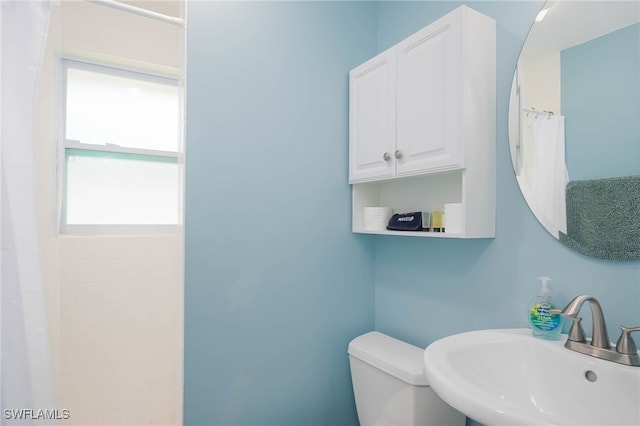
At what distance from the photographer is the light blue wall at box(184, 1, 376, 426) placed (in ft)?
4.61

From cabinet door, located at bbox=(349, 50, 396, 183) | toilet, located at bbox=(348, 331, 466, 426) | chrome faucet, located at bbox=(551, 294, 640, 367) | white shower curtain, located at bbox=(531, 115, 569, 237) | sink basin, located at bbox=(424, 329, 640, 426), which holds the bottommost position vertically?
toilet, located at bbox=(348, 331, 466, 426)

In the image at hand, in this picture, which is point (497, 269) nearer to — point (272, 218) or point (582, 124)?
point (582, 124)

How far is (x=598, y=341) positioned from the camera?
95 cm

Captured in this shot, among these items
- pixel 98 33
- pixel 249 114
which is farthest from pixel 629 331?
pixel 98 33

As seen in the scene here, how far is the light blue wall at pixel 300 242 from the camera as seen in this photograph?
130cm

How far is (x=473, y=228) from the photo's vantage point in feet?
4.10

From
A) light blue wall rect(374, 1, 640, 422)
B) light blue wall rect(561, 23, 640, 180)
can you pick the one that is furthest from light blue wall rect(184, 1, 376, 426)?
light blue wall rect(561, 23, 640, 180)

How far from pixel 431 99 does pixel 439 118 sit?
8cm

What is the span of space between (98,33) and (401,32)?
5.05ft

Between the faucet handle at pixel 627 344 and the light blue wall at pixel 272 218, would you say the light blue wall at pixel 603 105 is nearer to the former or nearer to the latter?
the faucet handle at pixel 627 344

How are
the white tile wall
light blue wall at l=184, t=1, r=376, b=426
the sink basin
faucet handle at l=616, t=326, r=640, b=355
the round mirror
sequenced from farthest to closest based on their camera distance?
the white tile wall < light blue wall at l=184, t=1, r=376, b=426 < the round mirror < faucet handle at l=616, t=326, r=640, b=355 < the sink basin

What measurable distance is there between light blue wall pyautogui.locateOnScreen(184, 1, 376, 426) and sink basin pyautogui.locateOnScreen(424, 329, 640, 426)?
71 centimetres
